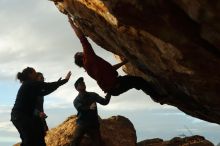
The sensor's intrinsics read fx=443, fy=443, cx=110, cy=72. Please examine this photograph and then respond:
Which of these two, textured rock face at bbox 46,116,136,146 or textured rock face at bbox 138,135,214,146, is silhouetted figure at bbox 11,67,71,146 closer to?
textured rock face at bbox 46,116,136,146

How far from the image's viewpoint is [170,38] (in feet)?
38.9

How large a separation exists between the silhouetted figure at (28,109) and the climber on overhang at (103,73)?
1686mm

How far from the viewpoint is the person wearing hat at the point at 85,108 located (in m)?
15.8

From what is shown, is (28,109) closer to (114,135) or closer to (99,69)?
(99,69)

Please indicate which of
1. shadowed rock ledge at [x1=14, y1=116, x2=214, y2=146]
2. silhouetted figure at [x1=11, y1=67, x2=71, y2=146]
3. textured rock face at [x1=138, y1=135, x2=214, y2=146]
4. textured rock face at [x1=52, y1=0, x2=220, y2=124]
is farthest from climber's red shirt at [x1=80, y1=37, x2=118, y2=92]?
textured rock face at [x1=138, y1=135, x2=214, y2=146]

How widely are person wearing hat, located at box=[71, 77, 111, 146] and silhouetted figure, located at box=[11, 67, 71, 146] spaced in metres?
2.19

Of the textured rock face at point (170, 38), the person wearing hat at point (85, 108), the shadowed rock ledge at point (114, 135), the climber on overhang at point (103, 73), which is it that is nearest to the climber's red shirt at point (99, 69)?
the climber on overhang at point (103, 73)

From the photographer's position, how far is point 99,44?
18453 mm

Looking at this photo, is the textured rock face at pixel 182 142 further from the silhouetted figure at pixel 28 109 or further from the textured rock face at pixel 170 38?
the silhouetted figure at pixel 28 109

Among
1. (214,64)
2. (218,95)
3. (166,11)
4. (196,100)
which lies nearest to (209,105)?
(196,100)

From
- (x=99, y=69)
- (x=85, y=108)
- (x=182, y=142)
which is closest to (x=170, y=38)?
(x=99, y=69)

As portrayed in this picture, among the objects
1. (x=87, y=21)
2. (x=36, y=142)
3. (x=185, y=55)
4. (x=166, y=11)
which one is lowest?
(x=36, y=142)

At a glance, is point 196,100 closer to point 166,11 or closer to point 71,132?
point 166,11

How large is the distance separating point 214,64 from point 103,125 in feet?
33.7
